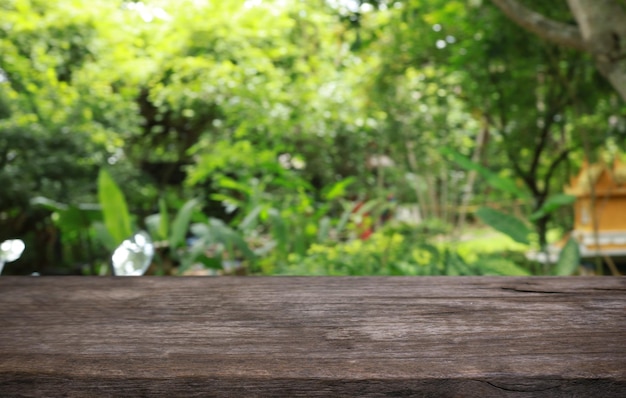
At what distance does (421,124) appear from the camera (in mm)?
4906

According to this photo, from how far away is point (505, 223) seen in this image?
5.96ft

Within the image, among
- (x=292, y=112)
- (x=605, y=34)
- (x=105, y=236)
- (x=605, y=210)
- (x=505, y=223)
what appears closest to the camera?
(x=605, y=34)

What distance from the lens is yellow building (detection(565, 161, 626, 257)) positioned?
3475 millimetres

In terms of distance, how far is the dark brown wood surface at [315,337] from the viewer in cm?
37

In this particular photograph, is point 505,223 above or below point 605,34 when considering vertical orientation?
below

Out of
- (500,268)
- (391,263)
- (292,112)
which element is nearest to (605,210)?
(391,263)

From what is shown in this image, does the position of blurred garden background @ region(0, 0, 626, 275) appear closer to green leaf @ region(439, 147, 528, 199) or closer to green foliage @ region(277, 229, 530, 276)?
green foliage @ region(277, 229, 530, 276)

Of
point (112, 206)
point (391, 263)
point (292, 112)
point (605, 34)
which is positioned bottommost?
point (391, 263)

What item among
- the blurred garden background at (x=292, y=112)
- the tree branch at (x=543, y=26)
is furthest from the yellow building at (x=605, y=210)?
the tree branch at (x=543, y=26)

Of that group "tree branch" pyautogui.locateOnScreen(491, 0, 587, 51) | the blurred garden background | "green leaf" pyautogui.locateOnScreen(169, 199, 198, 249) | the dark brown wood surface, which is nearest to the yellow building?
the blurred garden background

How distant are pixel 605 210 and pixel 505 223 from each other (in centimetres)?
208

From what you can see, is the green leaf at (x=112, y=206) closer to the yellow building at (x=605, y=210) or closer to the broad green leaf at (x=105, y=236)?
the broad green leaf at (x=105, y=236)

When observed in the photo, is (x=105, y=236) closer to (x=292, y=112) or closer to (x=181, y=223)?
(x=181, y=223)

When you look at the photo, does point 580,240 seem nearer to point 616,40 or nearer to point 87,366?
point 616,40
